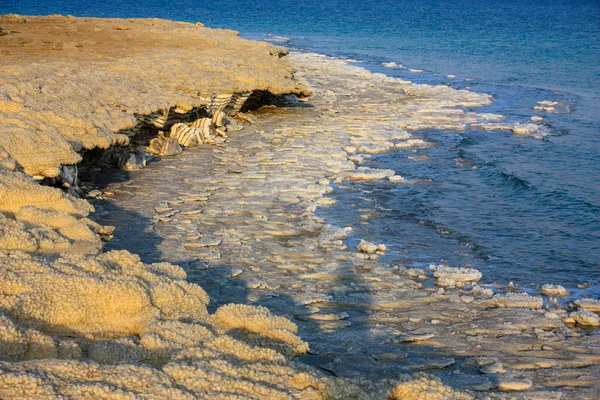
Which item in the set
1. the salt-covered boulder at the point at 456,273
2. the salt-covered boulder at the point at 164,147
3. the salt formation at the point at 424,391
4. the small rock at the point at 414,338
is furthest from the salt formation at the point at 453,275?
the salt-covered boulder at the point at 164,147

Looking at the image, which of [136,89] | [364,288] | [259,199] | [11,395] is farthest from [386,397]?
[136,89]

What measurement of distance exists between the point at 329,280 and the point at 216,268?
1072 millimetres

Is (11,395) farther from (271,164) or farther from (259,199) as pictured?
(271,164)

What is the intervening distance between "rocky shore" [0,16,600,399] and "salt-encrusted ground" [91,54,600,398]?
0.08 feet

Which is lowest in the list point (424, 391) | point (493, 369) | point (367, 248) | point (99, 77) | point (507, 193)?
point (493, 369)

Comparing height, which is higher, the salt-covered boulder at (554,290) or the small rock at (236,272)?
the small rock at (236,272)

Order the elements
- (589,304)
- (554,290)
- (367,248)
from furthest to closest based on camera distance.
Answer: (367,248) < (554,290) < (589,304)

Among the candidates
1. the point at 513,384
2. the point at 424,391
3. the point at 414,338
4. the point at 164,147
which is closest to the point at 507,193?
the point at 164,147

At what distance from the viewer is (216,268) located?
20.7 ft

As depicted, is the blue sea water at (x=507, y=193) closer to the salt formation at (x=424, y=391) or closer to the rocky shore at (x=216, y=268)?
the rocky shore at (x=216, y=268)

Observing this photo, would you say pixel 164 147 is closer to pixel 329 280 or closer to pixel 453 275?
pixel 329 280

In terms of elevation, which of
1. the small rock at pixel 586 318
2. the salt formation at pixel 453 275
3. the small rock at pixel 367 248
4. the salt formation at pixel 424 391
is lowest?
the small rock at pixel 586 318

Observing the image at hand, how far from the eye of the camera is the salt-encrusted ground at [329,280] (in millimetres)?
4734

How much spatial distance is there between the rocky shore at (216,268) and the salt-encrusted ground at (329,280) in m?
0.02
